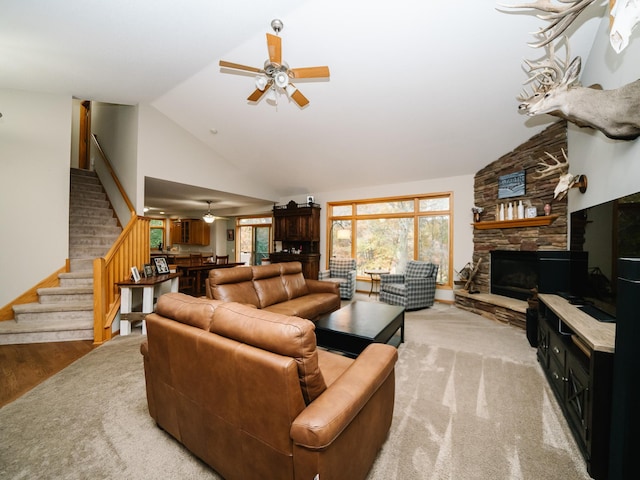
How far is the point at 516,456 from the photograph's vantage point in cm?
160

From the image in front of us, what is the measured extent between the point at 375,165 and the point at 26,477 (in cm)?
581

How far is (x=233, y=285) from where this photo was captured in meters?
3.39

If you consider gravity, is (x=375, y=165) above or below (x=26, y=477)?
above

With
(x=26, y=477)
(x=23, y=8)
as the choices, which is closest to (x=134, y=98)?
(x=23, y=8)

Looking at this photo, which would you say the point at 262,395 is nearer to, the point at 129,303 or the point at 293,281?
the point at 293,281

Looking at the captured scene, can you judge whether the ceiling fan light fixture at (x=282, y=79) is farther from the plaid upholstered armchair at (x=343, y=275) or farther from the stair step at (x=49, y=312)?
the plaid upholstered armchair at (x=343, y=275)

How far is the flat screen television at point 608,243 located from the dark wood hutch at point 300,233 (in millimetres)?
5307

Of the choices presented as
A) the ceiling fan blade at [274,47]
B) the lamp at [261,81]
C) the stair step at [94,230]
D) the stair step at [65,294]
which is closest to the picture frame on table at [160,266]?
the stair step at [65,294]

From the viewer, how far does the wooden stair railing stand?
3328 mm

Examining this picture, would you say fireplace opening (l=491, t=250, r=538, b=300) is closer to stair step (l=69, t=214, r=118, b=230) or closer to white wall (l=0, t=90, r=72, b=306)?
white wall (l=0, t=90, r=72, b=306)

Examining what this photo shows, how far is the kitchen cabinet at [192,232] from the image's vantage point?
995 centimetres

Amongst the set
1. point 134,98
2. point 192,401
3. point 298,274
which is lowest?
point 192,401

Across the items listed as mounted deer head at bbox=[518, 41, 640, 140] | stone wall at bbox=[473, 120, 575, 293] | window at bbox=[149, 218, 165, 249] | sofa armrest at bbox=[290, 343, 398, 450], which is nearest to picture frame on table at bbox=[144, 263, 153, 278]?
sofa armrest at bbox=[290, 343, 398, 450]

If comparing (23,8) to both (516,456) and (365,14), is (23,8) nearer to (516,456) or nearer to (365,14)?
(365,14)
